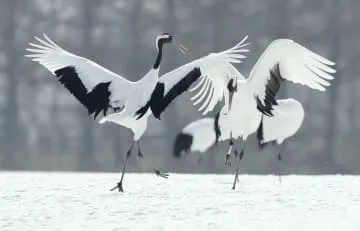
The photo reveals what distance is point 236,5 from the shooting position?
38406mm

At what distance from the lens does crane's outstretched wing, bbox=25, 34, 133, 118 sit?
42.8ft

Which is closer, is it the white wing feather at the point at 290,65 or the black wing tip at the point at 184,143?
the white wing feather at the point at 290,65

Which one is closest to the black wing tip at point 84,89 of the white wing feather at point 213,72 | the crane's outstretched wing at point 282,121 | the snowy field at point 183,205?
the white wing feather at point 213,72

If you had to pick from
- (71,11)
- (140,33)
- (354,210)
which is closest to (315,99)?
(140,33)

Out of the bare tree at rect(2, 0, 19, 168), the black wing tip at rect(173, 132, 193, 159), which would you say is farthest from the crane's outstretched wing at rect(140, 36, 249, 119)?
the bare tree at rect(2, 0, 19, 168)

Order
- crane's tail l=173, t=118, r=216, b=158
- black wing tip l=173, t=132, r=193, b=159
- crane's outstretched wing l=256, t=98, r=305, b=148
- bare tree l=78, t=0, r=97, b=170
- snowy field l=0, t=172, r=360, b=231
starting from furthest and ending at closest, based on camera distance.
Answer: bare tree l=78, t=0, r=97, b=170 → black wing tip l=173, t=132, r=193, b=159 → crane's tail l=173, t=118, r=216, b=158 → crane's outstretched wing l=256, t=98, r=305, b=148 → snowy field l=0, t=172, r=360, b=231

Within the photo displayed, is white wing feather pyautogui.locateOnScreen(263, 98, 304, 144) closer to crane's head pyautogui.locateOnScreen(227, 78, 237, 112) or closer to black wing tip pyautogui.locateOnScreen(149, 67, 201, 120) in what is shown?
crane's head pyautogui.locateOnScreen(227, 78, 237, 112)

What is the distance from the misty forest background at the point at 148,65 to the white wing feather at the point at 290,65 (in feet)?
71.1

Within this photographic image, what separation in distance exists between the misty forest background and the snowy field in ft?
69.5

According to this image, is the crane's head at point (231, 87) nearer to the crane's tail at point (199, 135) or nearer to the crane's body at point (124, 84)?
the crane's body at point (124, 84)

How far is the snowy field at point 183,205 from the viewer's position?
10.2 m

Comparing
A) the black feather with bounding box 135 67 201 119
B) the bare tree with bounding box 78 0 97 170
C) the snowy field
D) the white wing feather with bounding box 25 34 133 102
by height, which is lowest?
the snowy field

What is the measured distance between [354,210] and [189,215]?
5.07 feet

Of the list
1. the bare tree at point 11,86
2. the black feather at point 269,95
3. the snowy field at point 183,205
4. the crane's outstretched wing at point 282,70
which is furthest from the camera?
the bare tree at point 11,86
